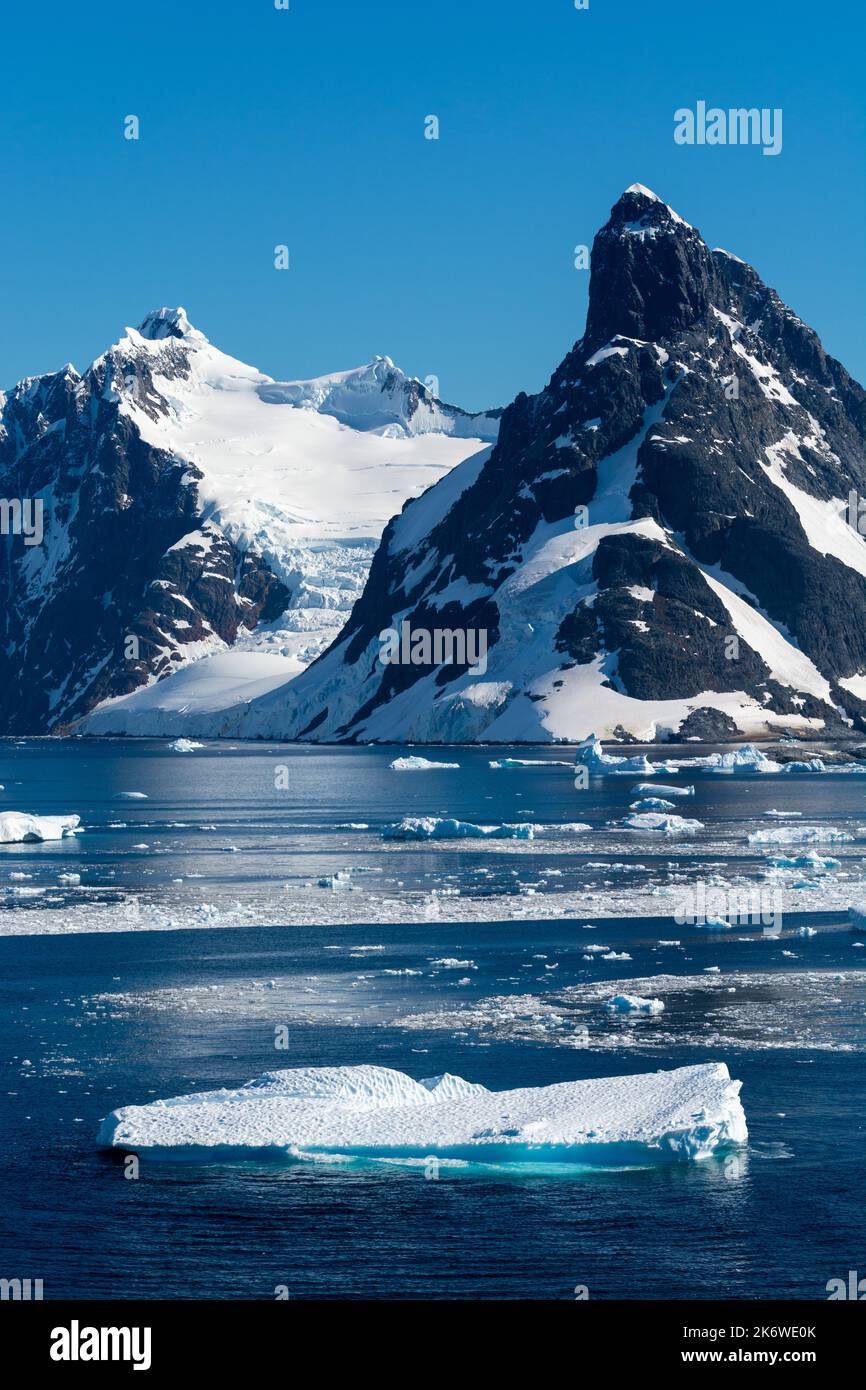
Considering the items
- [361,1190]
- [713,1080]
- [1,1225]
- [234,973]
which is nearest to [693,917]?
[234,973]

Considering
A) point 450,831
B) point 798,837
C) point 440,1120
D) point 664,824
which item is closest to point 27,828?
point 450,831

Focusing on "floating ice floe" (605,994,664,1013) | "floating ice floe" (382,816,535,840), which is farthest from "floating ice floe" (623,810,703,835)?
"floating ice floe" (605,994,664,1013)

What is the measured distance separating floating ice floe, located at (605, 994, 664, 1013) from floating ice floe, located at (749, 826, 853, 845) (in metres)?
59.2

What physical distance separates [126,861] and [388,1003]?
51496mm

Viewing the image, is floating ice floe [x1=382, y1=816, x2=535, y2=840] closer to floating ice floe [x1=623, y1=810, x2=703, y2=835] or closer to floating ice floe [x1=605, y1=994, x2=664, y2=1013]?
floating ice floe [x1=623, y1=810, x2=703, y2=835]

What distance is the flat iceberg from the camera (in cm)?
3788

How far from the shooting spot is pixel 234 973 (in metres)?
62.1

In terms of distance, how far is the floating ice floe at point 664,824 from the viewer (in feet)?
413

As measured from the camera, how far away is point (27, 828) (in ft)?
390

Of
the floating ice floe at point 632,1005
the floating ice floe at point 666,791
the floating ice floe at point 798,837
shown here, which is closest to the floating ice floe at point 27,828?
the floating ice floe at point 798,837

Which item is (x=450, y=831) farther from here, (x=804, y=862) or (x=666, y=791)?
(x=666, y=791)

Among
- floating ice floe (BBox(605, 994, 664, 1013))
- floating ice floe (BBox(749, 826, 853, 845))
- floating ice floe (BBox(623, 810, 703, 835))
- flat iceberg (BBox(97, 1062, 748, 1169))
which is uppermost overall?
floating ice floe (BBox(623, 810, 703, 835))
